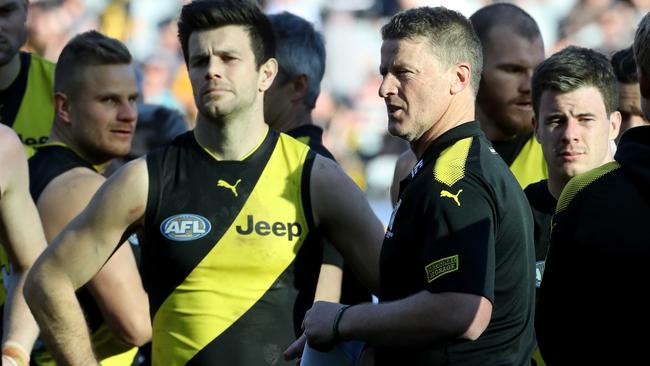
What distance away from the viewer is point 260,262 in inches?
176

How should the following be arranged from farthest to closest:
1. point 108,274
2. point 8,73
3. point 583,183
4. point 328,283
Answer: point 8,73
point 108,274
point 328,283
point 583,183

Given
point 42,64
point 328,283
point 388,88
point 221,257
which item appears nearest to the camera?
point 388,88

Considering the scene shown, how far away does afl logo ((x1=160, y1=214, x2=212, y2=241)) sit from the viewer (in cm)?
447

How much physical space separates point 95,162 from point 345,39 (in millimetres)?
9116

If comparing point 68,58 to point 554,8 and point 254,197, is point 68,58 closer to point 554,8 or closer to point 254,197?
point 254,197

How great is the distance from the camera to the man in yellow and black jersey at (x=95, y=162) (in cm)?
513

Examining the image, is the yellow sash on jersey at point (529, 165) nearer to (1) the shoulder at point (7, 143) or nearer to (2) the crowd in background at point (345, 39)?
(1) the shoulder at point (7, 143)

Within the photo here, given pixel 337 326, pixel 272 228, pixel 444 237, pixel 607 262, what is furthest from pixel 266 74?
pixel 607 262

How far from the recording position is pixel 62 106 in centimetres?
567

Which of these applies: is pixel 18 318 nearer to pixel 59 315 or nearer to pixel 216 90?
pixel 59 315

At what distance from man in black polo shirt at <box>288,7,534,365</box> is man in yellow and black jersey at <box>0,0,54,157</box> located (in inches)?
115

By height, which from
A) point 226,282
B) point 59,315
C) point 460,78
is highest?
point 460,78

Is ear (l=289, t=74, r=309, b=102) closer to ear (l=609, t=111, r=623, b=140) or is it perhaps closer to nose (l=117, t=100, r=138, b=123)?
nose (l=117, t=100, r=138, b=123)

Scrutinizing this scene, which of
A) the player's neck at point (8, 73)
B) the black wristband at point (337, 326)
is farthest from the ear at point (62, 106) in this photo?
the black wristband at point (337, 326)
